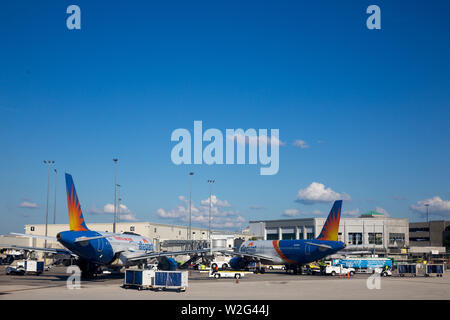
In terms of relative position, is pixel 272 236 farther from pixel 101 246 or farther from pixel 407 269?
pixel 101 246

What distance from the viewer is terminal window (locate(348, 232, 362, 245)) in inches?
5615

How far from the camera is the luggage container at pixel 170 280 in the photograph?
42.7m

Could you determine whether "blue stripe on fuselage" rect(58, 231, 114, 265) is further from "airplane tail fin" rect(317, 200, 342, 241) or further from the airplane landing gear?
"airplane tail fin" rect(317, 200, 342, 241)

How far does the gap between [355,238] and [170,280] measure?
10970 centimetres

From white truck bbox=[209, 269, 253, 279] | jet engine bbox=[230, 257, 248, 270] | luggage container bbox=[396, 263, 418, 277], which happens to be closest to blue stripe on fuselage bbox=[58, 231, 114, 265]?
white truck bbox=[209, 269, 253, 279]

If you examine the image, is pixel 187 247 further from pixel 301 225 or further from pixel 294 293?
pixel 294 293

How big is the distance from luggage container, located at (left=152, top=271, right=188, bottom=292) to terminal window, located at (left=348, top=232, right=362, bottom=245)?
10789cm

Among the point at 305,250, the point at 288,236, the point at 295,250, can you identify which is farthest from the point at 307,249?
the point at 288,236

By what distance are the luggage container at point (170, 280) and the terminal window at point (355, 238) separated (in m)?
108

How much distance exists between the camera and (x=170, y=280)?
141ft
